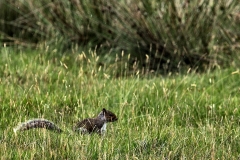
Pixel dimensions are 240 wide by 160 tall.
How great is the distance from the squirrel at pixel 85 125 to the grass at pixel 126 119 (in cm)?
7

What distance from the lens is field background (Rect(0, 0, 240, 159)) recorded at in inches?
198

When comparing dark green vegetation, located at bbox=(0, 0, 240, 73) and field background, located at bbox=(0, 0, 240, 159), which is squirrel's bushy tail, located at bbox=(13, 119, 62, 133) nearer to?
field background, located at bbox=(0, 0, 240, 159)

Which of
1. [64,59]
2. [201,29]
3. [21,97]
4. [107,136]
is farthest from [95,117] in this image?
[201,29]

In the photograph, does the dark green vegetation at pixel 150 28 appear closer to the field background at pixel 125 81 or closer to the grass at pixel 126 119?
the field background at pixel 125 81

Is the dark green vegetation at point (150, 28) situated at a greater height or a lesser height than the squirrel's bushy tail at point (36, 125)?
greater

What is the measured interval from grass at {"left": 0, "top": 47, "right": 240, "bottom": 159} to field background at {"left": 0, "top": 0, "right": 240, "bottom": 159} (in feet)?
0.04

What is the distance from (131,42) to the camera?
9.66 metres

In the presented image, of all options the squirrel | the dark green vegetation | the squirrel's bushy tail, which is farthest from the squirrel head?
the dark green vegetation

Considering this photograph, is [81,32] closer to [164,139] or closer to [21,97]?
[21,97]

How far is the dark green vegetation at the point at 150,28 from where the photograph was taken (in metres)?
9.02

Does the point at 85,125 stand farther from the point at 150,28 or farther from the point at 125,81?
Result: the point at 150,28

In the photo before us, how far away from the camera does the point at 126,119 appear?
6215 millimetres

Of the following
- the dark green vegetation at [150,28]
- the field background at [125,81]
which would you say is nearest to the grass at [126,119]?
the field background at [125,81]

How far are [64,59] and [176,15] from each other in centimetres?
181
